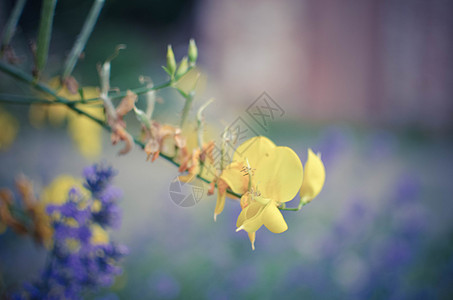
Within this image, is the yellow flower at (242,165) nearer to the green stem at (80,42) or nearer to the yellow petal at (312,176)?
the yellow petal at (312,176)

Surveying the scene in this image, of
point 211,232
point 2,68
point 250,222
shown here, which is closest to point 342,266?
point 211,232

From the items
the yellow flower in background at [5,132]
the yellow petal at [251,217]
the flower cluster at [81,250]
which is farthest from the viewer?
the yellow flower in background at [5,132]

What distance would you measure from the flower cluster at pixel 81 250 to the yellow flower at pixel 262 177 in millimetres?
227

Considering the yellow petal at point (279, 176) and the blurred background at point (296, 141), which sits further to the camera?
the blurred background at point (296, 141)

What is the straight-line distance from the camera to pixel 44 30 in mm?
378

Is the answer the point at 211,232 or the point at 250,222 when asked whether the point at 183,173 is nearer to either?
the point at 250,222

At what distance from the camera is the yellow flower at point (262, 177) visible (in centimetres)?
34

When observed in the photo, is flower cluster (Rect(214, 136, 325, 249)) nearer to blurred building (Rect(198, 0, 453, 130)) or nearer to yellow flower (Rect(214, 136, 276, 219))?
yellow flower (Rect(214, 136, 276, 219))

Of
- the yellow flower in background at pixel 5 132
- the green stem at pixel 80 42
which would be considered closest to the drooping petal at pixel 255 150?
the green stem at pixel 80 42

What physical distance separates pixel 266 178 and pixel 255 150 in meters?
0.03

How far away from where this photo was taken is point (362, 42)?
427cm

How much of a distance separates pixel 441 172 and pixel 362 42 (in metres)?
2.19

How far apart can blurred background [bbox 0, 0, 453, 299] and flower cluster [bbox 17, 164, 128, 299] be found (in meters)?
0.20

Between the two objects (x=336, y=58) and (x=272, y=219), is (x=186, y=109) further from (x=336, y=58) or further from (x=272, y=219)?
(x=336, y=58)
